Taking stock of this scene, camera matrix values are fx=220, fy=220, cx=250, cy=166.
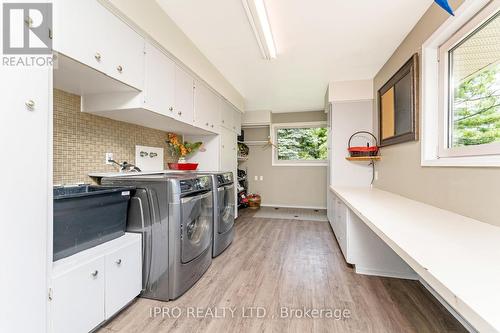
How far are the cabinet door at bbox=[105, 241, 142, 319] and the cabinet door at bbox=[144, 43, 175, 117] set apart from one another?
45.4 inches

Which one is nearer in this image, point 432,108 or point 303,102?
point 432,108

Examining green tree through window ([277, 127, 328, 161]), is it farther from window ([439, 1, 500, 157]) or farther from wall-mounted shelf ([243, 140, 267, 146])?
window ([439, 1, 500, 157])

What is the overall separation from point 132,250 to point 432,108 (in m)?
2.76

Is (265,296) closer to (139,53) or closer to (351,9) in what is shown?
(139,53)

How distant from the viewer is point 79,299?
1258mm

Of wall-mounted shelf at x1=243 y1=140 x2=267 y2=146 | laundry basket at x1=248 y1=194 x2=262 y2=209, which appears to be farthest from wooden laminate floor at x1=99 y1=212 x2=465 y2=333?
wall-mounted shelf at x1=243 y1=140 x2=267 y2=146

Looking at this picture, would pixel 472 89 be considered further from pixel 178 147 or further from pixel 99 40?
pixel 178 147

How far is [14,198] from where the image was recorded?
3.13ft

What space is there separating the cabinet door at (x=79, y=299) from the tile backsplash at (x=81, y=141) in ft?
2.61

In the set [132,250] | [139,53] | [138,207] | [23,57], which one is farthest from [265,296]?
[139,53]

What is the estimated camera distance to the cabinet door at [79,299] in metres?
1.16

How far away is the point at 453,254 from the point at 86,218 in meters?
1.88

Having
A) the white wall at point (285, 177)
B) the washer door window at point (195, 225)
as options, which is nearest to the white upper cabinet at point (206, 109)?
the washer door window at point (195, 225)

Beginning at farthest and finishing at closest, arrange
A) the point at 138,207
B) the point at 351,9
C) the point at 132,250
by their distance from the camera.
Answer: the point at 351,9, the point at 138,207, the point at 132,250
